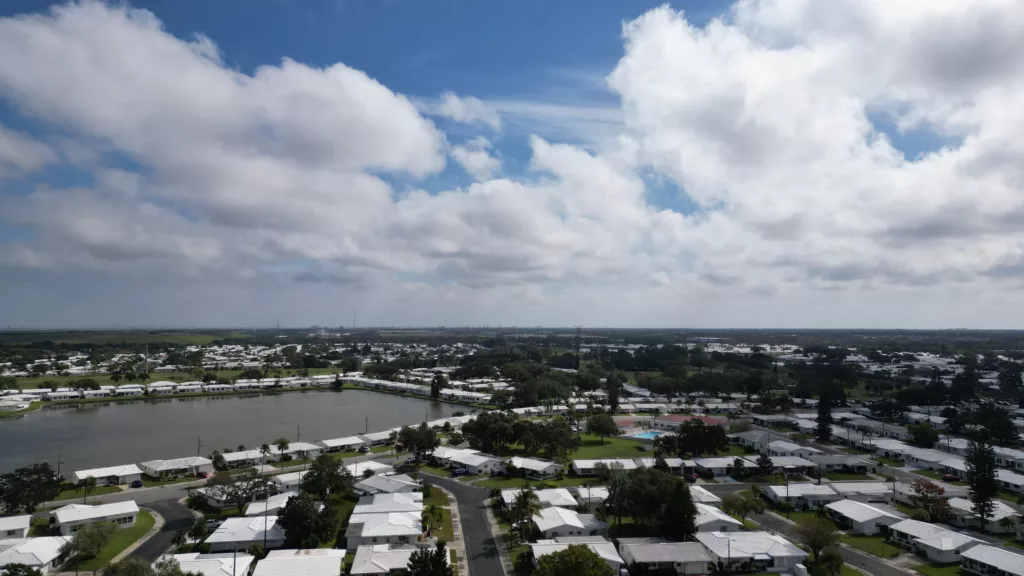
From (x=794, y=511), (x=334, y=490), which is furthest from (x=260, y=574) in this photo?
(x=794, y=511)

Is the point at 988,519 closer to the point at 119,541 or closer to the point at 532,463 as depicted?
the point at 532,463

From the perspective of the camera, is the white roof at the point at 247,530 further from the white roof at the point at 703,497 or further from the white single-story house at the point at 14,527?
the white roof at the point at 703,497

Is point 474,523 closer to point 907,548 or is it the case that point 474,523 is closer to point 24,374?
point 907,548

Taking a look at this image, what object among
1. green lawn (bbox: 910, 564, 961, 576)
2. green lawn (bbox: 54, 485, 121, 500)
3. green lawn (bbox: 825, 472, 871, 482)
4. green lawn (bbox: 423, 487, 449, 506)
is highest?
green lawn (bbox: 423, 487, 449, 506)

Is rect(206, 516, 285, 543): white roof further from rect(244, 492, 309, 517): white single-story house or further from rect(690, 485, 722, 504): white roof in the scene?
rect(690, 485, 722, 504): white roof

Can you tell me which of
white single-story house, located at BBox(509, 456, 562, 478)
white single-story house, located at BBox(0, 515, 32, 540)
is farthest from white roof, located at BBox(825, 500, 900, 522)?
white single-story house, located at BBox(0, 515, 32, 540)

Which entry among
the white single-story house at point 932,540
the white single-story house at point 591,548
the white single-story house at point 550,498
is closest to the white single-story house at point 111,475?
the white single-story house at point 550,498
